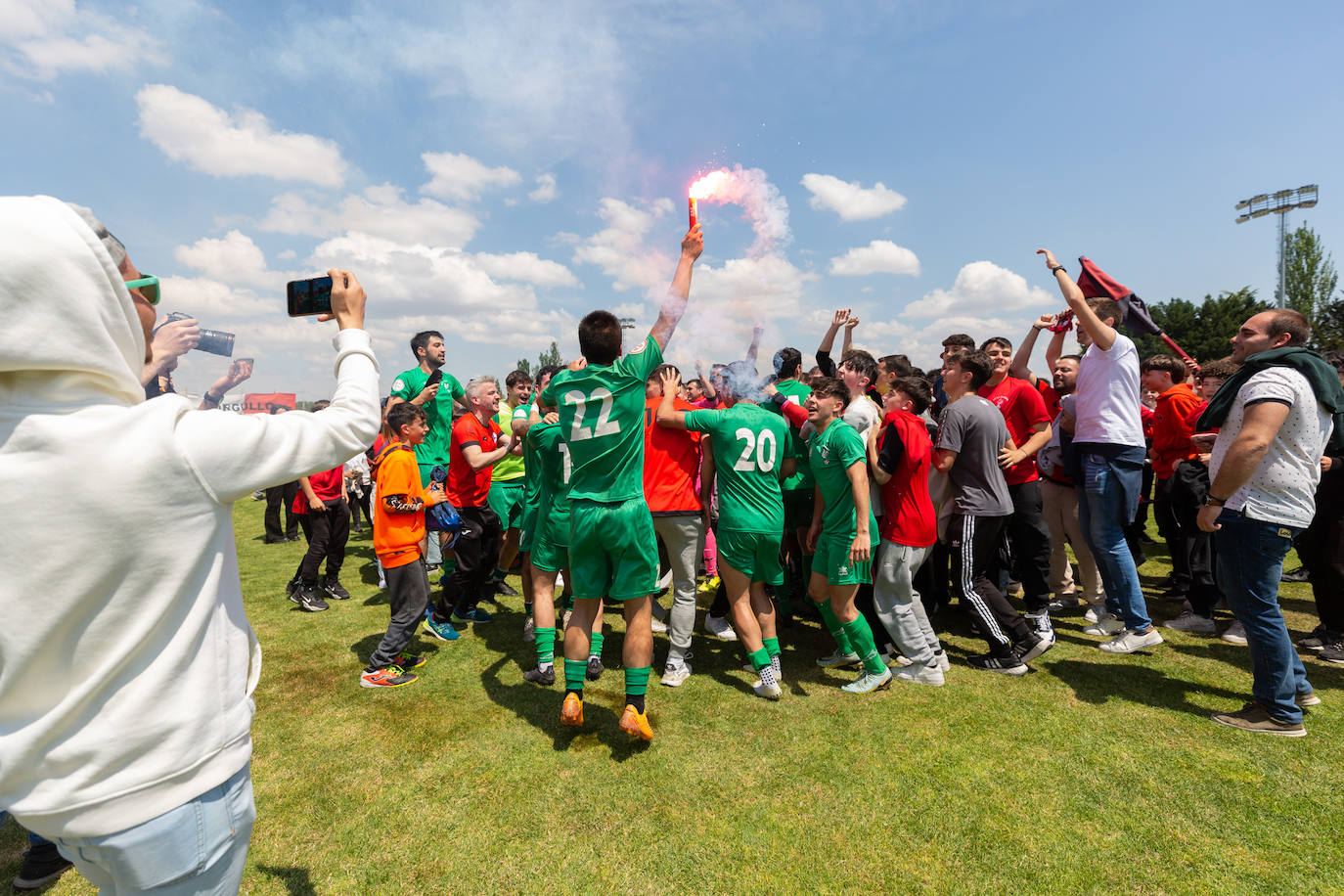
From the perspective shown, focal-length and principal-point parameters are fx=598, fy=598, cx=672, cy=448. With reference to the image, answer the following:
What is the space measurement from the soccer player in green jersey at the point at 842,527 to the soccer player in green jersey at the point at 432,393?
457cm

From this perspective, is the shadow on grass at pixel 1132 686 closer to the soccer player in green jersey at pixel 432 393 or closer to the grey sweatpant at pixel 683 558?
the grey sweatpant at pixel 683 558

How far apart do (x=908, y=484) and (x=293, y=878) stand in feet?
14.8

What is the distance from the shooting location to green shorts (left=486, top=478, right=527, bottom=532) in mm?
6344

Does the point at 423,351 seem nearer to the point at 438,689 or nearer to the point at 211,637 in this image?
the point at 438,689

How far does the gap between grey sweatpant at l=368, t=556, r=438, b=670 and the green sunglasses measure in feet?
12.3

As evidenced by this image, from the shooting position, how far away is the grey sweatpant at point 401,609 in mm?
4992

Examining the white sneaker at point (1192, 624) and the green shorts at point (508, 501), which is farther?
the green shorts at point (508, 501)

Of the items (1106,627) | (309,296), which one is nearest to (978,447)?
(1106,627)

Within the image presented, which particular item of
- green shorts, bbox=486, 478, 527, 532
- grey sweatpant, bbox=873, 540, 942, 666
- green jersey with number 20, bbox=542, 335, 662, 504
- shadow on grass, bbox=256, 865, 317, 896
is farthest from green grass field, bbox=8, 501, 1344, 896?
green jersey with number 20, bbox=542, 335, 662, 504

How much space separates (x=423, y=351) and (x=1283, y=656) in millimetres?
8562

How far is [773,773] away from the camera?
12.0 feet

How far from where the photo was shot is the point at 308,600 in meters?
7.11

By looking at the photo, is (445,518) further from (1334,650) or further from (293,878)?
(1334,650)

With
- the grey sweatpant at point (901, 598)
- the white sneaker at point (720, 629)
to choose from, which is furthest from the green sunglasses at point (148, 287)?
the white sneaker at point (720, 629)
